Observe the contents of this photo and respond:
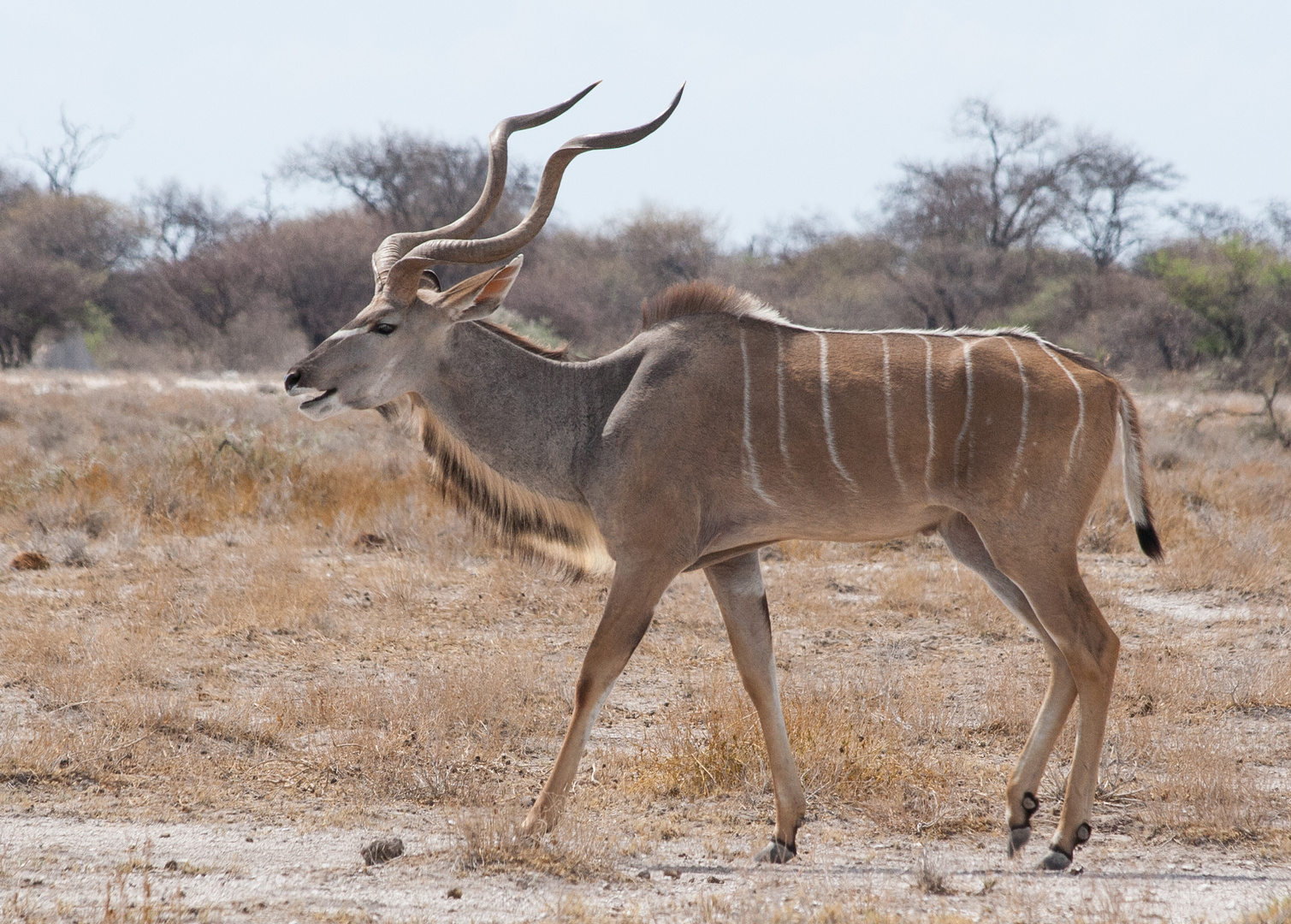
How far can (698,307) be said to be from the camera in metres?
4.61

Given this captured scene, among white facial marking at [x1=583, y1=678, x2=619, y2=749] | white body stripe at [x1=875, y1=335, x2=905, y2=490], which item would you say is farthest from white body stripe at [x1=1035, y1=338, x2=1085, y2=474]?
white facial marking at [x1=583, y1=678, x2=619, y2=749]

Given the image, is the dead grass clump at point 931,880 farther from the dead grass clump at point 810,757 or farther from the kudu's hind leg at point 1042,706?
the dead grass clump at point 810,757

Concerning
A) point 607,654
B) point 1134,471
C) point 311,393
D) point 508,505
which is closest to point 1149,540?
point 1134,471

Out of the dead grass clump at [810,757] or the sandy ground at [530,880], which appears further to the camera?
the dead grass clump at [810,757]

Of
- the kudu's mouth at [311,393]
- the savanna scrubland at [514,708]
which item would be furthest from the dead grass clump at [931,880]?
the kudu's mouth at [311,393]

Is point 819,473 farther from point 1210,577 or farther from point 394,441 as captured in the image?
point 394,441

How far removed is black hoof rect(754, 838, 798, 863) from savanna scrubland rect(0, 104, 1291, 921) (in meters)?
0.05

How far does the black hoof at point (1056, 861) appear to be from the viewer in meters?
3.98

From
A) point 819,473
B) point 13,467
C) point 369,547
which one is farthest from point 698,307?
point 13,467

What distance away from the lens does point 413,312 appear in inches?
180

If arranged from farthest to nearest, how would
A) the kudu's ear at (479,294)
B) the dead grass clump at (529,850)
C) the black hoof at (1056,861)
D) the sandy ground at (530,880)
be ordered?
1. the kudu's ear at (479,294)
2. the black hoof at (1056,861)
3. the dead grass clump at (529,850)
4. the sandy ground at (530,880)

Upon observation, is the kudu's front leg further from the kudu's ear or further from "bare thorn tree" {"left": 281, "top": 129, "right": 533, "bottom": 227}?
"bare thorn tree" {"left": 281, "top": 129, "right": 533, "bottom": 227}

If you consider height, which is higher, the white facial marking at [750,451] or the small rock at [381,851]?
the white facial marking at [750,451]

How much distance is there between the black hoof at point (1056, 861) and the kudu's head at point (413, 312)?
266 centimetres
